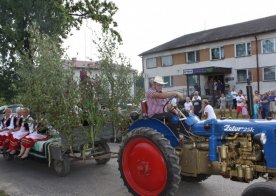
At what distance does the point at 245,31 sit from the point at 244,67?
Result: 9.62 ft

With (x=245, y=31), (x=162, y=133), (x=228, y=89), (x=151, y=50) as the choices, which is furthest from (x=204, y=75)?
(x=162, y=133)

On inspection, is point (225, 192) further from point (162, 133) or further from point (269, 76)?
point (269, 76)

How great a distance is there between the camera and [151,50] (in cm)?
3878

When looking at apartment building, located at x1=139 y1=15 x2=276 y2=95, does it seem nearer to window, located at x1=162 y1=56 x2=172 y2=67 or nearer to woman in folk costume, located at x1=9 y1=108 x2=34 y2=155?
window, located at x1=162 y1=56 x2=172 y2=67

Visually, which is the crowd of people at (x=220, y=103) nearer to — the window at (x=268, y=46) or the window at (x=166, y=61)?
the window at (x=268, y=46)

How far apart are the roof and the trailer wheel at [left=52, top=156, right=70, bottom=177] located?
2442 cm

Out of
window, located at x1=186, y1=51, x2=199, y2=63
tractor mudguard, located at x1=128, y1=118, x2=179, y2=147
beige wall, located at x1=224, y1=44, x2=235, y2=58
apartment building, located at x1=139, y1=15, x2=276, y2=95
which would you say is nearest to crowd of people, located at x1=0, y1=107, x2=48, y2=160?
tractor mudguard, located at x1=128, y1=118, x2=179, y2=147

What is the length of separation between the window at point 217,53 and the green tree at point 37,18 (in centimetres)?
1230

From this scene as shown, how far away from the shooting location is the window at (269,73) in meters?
29.2

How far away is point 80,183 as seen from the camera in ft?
23.1

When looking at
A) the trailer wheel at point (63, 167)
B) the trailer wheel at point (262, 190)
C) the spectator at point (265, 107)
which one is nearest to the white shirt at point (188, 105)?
the spectator at point (265, 107)

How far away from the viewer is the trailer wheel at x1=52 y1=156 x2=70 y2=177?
7.44 metres

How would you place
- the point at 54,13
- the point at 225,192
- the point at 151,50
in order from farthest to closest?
1. the point at 151,50
2. the point at 54,13
3. the point at 225,192

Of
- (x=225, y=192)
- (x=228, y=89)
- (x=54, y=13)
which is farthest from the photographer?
(x=228, y=89)
